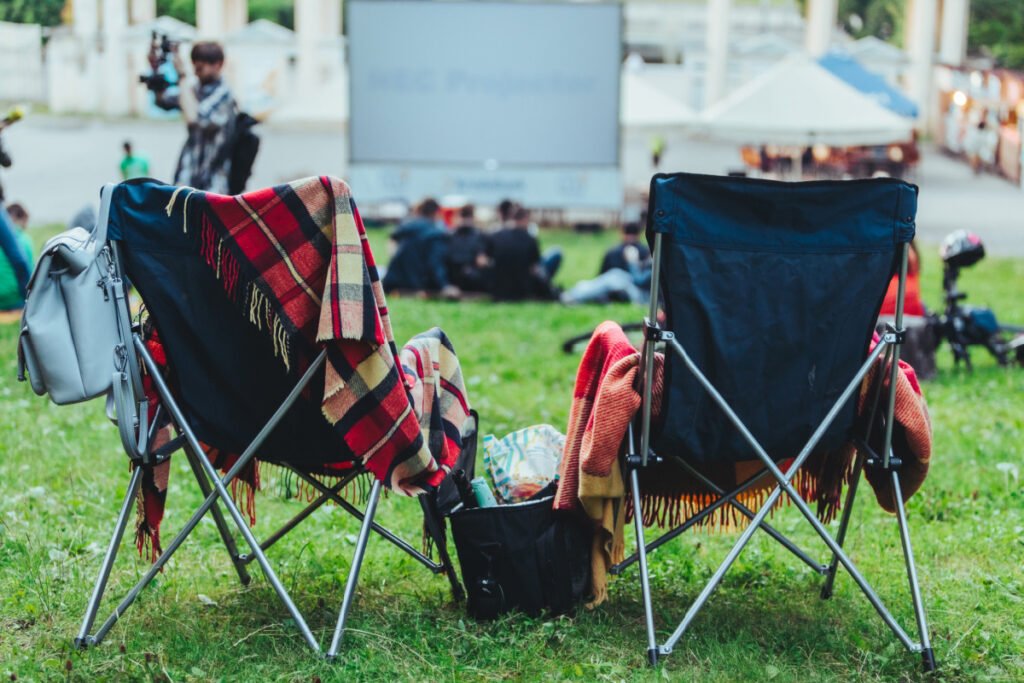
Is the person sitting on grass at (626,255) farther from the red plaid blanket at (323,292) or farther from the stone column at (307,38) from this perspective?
the stone column at (307,38)

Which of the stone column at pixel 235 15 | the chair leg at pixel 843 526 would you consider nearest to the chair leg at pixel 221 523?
the chair leg at pixel 843 526

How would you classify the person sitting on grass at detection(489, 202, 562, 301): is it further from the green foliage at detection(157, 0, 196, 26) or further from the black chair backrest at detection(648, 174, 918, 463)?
the black chair backrest at detection(648, 174, 918, 463)

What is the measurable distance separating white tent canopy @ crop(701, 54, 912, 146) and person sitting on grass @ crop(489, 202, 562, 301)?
688cm

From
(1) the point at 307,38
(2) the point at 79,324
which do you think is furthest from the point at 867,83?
(2) the point at 79,324

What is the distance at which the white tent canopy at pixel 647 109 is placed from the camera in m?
20.9

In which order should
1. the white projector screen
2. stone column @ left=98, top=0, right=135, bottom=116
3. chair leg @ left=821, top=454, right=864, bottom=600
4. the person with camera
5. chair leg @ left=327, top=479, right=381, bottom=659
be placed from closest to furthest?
chair leg @ left=327, top=479, right=381, bottom=659, chair leg @ left=821, top=454, right=864, bottom=600, the person with camera, stone column @ left=98, top=0, right=135, bottom=116, the white projector screen

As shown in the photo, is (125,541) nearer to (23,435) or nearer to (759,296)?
(23,435)

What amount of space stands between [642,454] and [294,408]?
91cm

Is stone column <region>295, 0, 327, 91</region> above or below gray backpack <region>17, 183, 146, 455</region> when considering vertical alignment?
above

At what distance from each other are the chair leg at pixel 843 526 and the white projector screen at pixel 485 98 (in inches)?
583

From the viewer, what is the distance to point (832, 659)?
3.70 m

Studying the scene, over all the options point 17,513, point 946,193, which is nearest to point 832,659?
point 17,513

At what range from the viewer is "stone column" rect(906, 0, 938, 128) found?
3328 cm

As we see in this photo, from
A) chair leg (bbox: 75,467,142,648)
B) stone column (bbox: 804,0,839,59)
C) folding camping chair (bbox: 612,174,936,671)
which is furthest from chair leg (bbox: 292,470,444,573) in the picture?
stone column (bbox: 804,0,839,59)
